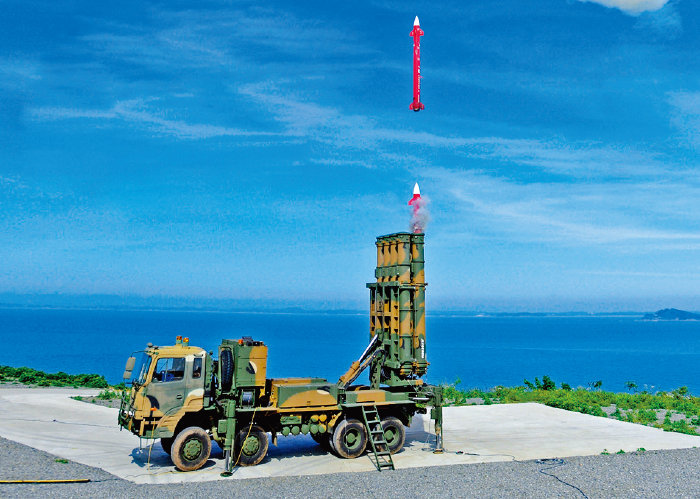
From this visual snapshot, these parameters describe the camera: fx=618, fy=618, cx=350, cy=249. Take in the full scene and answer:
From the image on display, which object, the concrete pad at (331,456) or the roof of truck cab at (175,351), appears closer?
the roof of truck cab at (175,351)

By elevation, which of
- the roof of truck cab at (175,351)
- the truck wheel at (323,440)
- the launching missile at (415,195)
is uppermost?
A: the launching missile at (415,195)

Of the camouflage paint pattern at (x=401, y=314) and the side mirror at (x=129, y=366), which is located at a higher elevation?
the camouflage paint pattern at (x=401, y=314)

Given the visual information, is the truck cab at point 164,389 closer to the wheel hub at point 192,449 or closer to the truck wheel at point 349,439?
the wheel hub at point 192,449

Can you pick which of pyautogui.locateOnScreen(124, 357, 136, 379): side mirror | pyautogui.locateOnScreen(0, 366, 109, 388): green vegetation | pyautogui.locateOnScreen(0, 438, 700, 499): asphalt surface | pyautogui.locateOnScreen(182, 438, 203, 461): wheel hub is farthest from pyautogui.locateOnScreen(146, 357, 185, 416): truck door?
pyautogui.locateOnScreen(0, 366, 109, 388): green vegetation

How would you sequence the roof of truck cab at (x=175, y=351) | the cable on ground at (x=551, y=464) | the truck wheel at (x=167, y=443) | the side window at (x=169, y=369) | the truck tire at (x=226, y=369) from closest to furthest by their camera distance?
1. the cable on ground at (x=551, y=464)
2. the side window at (x=169, y=369)
3. the roof of truck cab at (x=175, y=351)
4. the truck tire at (x=226, y=369)
5. the truck wheel at (x=167, y=443)

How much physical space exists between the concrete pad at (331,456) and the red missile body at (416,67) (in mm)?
11729

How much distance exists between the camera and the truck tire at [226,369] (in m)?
14.3

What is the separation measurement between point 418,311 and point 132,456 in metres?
8.19

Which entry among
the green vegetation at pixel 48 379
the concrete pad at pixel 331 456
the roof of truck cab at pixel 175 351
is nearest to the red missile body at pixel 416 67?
the concrete pad at pixel 331 456

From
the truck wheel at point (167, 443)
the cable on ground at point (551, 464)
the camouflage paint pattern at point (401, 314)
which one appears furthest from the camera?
the camouflage paint pattern at point (401, 314)

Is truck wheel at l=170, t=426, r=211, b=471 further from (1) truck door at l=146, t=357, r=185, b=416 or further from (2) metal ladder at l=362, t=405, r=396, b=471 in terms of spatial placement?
(2) metal ladder at l=362, t=405, r=396, b=471

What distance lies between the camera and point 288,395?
48.7 feet

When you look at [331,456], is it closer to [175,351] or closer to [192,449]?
[192,449]

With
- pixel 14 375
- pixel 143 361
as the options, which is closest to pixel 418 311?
pixel 143 361
